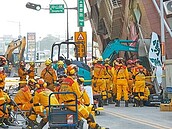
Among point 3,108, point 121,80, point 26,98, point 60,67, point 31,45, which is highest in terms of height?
point 31,45

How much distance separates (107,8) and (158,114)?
20176 mm

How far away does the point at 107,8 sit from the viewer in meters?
36.4

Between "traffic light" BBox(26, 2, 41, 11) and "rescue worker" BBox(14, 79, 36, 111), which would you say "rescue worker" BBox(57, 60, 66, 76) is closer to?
"rescue worker" BBox(14, 79, 36, 111)

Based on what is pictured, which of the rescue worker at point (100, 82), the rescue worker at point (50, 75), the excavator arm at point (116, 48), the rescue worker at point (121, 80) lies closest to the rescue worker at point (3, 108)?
the rescue worker at point (50, 75)

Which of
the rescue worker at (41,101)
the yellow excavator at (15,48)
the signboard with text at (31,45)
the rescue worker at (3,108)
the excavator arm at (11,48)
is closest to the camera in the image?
the rescue worker at (41,101)

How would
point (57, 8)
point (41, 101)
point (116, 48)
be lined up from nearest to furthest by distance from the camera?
1. point (41, 101)
2. point (116, 48)
3. point (57, 8)

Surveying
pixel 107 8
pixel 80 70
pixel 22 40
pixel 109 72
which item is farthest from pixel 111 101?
pixel 22 40

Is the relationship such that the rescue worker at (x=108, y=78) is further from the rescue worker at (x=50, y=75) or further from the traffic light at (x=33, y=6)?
the traffic light at (x=33, y=6)

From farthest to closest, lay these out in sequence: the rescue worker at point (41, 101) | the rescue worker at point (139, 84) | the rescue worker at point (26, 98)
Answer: the rescue worker at point (139, 84) → the rescue worker at point (26, 98) → the rescue worker at point (41, 101)

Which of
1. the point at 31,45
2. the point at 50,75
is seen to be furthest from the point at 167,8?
the point at 31,45

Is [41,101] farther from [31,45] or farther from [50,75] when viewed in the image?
[31,45]

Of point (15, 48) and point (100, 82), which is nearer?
point (100, 82)

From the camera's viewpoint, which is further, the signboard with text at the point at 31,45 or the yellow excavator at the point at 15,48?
the signboard with text at the point at 31,45

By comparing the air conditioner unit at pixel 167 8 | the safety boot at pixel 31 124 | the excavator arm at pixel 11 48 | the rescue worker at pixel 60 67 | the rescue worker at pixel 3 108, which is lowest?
the safety boot at pixel 31 124
